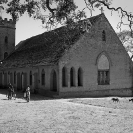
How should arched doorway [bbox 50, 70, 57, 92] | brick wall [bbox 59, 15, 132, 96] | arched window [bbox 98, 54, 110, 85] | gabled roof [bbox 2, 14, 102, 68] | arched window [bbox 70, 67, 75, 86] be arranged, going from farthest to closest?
arched window [bbox 98, 54, 110, 85] < arched doorway [bbox 50, 70, 57, 92] < arched window [bbox 70, 67, 75, 86] < brick wall [bbox 59, 15, 132, 96] < gabled roof [bbox 2, 14, 102, 68]

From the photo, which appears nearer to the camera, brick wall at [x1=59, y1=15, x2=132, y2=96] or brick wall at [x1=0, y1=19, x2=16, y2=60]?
brick wall at [x1=59, y1=15, x2=132, y2=96]

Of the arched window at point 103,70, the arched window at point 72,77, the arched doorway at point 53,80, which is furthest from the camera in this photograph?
the arched window at point 103,70

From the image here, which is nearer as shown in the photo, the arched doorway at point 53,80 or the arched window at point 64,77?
the arched window at point 64,77

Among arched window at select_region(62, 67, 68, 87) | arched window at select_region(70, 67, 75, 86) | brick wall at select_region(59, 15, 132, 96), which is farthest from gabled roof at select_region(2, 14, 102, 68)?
arched window at select_region(70, 67, 75, 86)

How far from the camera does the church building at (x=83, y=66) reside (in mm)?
27047

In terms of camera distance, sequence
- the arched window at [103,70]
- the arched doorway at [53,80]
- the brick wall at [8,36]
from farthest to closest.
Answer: the brick wall at [8,36]
the arched window at [103,70]
the arched doorway at [53,80]

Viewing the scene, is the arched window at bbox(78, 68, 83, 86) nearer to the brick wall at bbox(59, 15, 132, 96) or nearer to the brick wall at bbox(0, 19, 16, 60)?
the brick wall at bbox(59, 15, 132, 96)

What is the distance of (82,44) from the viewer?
28.0 meters

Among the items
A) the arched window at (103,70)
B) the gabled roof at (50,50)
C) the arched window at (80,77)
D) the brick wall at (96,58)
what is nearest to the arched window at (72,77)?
the brick wall at (96,58)

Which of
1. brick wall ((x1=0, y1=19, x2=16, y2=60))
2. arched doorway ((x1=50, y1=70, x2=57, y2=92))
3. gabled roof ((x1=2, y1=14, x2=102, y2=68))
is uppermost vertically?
brick wall ((x1=0, y1=19, x2=16, y2=60))

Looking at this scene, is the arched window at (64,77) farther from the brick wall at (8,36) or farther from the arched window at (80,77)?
the brick wall at (8,36)

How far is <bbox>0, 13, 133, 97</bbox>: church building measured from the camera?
88.7 ft

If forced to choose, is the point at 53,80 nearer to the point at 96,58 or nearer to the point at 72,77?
the point at 72,77

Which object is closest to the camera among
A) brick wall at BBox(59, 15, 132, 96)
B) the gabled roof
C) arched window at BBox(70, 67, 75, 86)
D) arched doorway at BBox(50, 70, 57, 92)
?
the gabled roof
